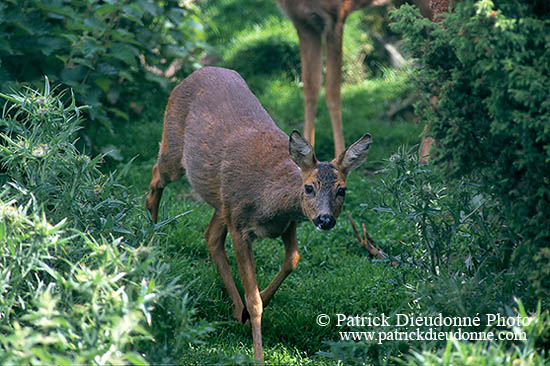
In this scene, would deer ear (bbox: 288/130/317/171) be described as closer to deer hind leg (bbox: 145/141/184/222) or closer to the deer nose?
the deer nose

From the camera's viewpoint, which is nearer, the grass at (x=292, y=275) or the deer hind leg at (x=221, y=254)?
the grass at (x=292, y=275)

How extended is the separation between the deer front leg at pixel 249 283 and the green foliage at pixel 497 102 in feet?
4.81

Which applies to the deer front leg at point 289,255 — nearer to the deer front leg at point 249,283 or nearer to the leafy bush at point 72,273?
the deer front leg at point 249,283

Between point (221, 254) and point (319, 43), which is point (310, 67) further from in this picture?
point (221, 254)

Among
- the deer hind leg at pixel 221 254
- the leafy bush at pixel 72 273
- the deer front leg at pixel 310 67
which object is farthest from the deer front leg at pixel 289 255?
the deer front leg at pixel 310 67

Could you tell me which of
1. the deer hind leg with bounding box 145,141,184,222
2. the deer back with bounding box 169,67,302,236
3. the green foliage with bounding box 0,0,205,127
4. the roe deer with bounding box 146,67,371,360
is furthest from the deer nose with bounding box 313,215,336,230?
the green foliage with bounding box 0,0,205,127

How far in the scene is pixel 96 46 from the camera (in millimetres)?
7031

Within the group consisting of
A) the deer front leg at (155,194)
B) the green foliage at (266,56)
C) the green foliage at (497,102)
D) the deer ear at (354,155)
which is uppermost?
the green foliage at (497,102)

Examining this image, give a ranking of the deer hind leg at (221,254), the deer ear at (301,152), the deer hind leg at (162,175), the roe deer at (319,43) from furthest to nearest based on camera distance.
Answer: the roe deer at (319,43) < the deer hind leg at (162,175) < the deer hind leg at (221,254) < the deer ear at (301,152)

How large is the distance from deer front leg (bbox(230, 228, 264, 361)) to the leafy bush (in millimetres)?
616

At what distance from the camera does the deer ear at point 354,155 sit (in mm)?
4691

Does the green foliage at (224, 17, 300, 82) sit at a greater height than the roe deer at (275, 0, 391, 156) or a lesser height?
lesser

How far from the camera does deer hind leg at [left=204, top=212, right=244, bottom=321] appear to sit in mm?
5297

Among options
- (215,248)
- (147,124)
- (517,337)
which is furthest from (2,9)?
(517,337)
